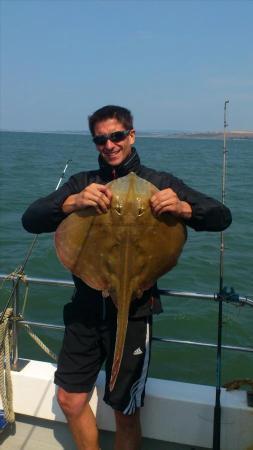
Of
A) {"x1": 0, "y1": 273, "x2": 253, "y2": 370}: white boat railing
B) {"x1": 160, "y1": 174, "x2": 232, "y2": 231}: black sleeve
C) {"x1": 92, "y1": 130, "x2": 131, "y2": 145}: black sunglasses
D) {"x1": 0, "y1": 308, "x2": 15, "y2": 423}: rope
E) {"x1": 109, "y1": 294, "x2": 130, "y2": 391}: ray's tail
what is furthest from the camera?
{"x1": 0, "y1": 308, "x2": 15, "y2": 423}: rope

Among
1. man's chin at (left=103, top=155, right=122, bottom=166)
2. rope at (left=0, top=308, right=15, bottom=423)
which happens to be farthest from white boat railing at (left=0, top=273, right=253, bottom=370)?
man's chin at (left=103, top=155, right=122, bottom=166)

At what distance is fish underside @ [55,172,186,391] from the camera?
8.84 ft

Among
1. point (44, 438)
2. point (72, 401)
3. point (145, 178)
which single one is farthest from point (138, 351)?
point (44, 438)

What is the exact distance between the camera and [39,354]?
24.4 feet

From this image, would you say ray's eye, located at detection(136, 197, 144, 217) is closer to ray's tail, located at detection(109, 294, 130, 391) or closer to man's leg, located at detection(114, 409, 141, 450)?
ray's tail, located at detection(109, 294, 130, 391)

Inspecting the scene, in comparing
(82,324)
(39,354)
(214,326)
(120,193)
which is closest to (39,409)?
(82,324)

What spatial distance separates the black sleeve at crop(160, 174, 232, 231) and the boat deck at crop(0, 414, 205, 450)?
181 cm

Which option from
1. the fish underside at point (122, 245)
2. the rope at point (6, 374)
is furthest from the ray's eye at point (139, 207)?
the rope at point (6, 374)

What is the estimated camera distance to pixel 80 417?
3236mm

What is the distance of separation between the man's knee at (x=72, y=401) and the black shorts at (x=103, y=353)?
0.04 metres

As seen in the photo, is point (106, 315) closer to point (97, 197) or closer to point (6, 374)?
point (97, 197)

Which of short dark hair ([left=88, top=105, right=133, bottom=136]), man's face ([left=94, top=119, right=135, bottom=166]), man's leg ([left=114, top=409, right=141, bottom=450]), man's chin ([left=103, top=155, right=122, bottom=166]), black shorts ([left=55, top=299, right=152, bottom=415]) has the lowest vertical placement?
man's leg ([left=114, top=409, right=141, bottom=450])

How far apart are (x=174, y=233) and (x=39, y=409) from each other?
6.50 feet

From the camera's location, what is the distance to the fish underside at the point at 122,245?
269 cm
